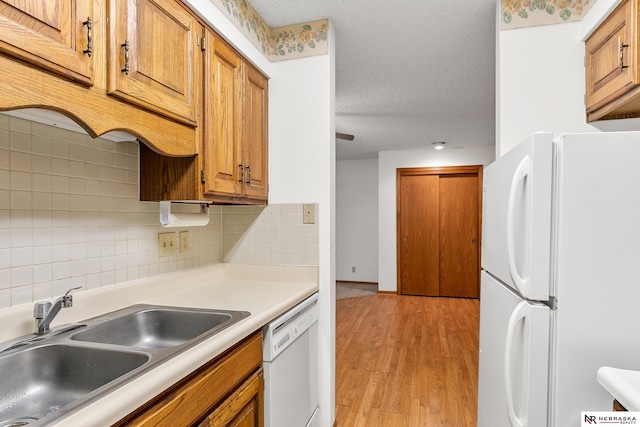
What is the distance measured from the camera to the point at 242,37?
5.68ft

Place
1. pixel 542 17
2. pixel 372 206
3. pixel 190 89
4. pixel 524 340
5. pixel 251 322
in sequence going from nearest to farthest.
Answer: pixel 524 340 < pixel 251 322 < pixel 190 89 < pixel 542 17 < pixel 372 206

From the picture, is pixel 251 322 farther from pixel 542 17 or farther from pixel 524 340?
pixel 542 17

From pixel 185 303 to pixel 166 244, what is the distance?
1.19 feet

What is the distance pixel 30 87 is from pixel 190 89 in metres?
0.62

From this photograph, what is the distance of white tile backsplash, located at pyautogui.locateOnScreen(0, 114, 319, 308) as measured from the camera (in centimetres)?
109

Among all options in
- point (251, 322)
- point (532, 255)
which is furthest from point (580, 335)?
point (251, 322)

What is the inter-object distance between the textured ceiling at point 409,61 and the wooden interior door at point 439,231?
3.40 feet

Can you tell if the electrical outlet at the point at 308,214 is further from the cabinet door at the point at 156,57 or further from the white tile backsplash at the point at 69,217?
the cabinet door at the point at 156,57

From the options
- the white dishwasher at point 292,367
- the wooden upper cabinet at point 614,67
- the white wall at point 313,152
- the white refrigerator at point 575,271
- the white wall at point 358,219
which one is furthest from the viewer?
the white wall at point 358,219

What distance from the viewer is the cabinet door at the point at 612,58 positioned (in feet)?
4.13

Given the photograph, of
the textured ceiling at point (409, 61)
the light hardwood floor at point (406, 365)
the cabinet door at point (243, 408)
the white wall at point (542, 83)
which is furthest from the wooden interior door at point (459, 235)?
the cabinet door at point (243, 408)

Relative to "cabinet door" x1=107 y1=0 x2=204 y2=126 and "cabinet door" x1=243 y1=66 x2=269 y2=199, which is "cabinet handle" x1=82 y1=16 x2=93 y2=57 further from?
"cabinet door" x1=243 y1=66 x2=269 y2=199

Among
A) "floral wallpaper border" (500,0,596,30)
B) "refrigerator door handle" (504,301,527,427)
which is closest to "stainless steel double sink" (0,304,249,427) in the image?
"refrigerator door handle" (504,301,527,427)

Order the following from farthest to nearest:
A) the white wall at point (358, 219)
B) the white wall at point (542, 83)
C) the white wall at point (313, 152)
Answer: the white wall at point (358, 219) < the white wall at point (313, 152) < the white wall at point (542, 83)
